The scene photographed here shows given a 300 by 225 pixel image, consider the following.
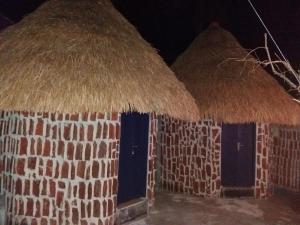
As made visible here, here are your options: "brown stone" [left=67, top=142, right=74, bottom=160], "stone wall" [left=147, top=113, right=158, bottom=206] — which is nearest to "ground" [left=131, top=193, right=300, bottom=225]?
"stone wall" [left=147, top=113, right=158, bottom=206]

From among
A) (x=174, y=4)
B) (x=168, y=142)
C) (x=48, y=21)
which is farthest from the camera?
(x=174, y=4)

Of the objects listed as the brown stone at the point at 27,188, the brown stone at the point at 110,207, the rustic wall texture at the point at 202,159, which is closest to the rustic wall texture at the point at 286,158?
the rustic wall texture at the point at 202,159

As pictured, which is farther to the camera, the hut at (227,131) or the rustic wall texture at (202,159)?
the rustic wall texture at (202,159)

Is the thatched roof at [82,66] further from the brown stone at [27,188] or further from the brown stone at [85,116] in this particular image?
the brown stone at [27,188]

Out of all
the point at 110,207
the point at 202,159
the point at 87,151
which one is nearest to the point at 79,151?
the point at 87,151

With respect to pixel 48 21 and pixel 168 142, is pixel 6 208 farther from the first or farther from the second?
pixel 168 142

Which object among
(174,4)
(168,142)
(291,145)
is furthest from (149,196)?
(174,4)

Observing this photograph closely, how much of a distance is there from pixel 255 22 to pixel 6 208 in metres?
11.0

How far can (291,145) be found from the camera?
9836 mm

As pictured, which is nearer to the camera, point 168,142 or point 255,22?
point 168,142

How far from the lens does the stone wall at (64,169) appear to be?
5.76 m

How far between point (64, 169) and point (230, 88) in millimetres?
4576

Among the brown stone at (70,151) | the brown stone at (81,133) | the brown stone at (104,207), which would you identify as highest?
the brown stone at (81,133)

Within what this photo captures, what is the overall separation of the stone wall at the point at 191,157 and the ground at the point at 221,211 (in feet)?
1.20
